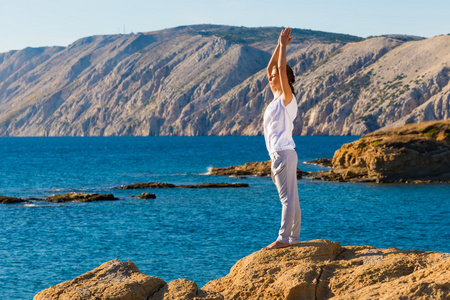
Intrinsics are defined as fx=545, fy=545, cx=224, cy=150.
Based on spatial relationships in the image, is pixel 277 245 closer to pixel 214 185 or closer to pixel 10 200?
pixel 10 200

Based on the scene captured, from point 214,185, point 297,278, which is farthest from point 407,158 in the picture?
point 297,278

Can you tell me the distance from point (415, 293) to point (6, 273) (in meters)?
17.2

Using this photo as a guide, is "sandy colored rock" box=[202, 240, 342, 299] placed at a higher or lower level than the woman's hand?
lower

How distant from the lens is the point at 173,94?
7421 inches

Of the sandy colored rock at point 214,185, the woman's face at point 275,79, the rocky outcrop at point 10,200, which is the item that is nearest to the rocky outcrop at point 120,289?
the woman's face at point 275,79

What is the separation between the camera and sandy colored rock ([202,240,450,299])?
6.25 meters

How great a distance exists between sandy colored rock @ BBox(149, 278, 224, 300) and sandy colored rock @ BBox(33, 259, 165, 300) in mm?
133

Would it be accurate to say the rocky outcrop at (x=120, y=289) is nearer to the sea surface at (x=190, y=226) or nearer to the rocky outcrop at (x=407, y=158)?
the sea surface at (x=190, y=226)

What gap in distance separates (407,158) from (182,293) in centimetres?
4264

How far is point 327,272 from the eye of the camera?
703cm

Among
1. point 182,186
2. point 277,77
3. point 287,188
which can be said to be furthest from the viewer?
point 182,186

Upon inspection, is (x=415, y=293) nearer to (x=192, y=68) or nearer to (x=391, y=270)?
(x=391, y=270)

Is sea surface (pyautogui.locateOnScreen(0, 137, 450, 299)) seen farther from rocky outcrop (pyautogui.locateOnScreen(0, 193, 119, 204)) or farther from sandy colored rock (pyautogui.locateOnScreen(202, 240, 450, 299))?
sandy colored rock (pyautogui.locateOnScreen(202, 240, 450, 299))

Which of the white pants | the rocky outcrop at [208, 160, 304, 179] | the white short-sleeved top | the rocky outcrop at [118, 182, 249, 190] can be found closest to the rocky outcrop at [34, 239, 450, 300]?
the white pants
